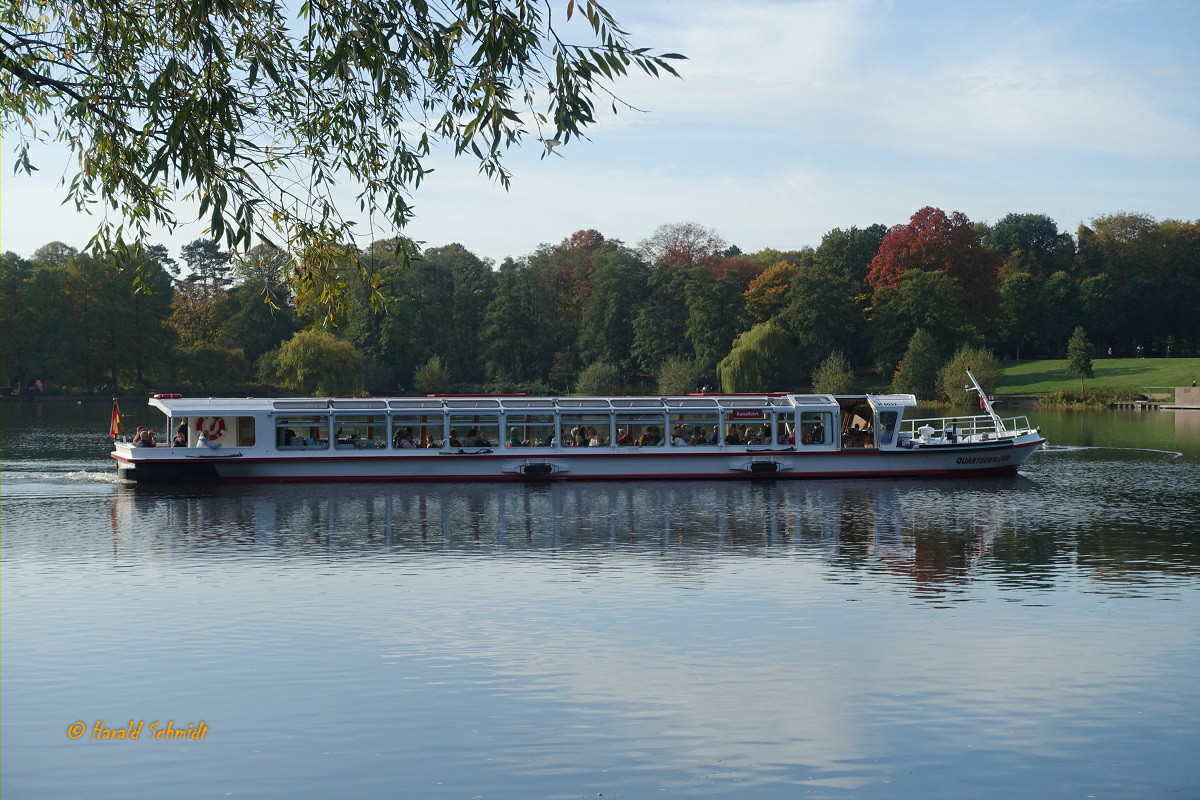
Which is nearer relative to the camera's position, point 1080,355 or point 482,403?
point 482,403

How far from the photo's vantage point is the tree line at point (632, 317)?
13162 centimetres

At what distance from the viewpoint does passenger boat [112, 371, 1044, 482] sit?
52.7 metres

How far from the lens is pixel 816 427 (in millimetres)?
55031

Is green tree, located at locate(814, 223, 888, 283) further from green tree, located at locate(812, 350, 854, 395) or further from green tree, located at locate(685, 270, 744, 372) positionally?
green tree, located at locate(812, 350, 854, 395)

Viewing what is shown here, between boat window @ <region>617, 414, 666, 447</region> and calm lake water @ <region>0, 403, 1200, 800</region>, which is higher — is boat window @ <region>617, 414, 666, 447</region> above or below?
above

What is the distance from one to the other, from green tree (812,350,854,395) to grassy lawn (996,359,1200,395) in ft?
73.6

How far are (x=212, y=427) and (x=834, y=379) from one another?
7677cm

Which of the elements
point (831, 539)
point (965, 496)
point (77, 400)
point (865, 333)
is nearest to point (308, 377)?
point (77, 400)

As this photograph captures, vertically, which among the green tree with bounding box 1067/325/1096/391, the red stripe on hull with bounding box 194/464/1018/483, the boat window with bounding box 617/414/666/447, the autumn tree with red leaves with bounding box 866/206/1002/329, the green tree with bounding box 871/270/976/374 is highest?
the autumn tree with red leaves with bounding box 866/206/1002/329

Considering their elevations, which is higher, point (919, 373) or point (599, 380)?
point (919, 373)

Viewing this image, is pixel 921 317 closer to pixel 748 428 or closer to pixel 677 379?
pixel 677 379

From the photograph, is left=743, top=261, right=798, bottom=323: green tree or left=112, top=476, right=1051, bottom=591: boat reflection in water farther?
left=743, top=261, right=798, bottom=323: green tree

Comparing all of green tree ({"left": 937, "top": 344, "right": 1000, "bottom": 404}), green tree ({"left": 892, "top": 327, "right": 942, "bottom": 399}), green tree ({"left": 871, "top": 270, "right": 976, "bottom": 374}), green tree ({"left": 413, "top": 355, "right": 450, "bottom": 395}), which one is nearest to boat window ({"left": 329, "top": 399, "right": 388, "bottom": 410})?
green tree ({"left": 413, "top": 355, "right": 450, "bottom": 395})

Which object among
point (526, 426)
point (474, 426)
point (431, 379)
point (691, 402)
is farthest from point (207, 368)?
point (691, 402)
